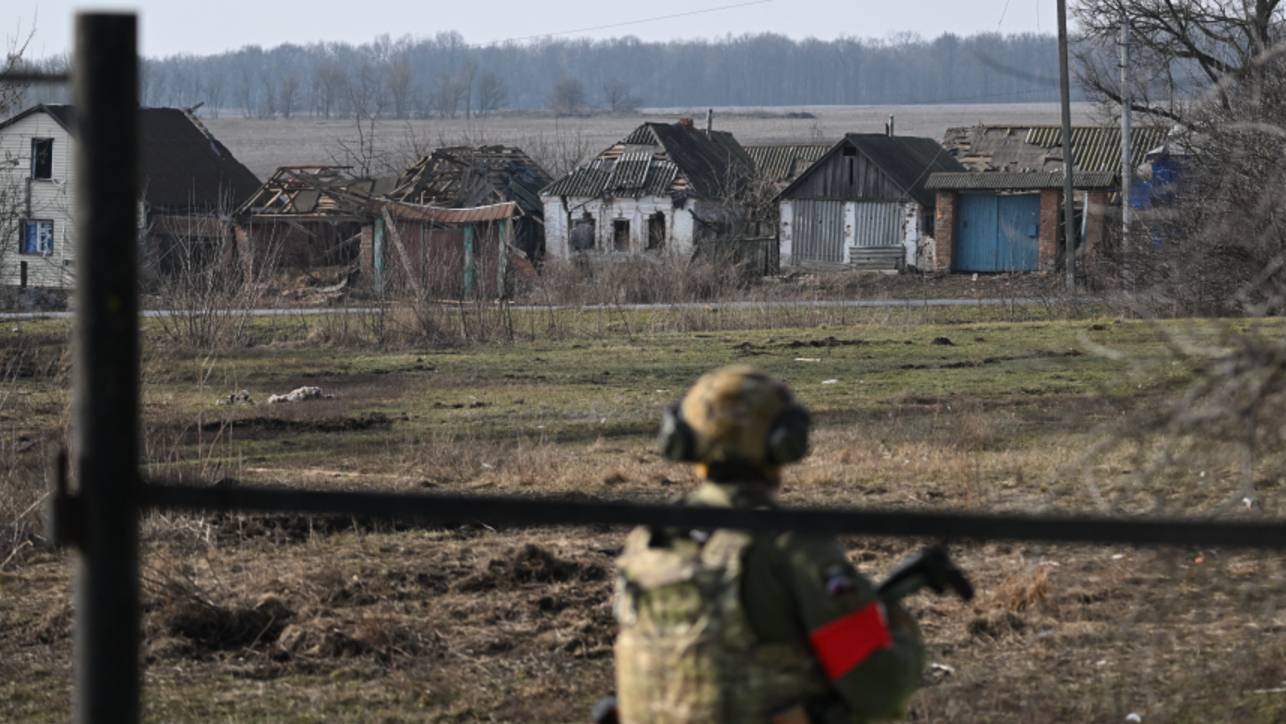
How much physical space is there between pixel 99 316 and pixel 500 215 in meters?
43.2

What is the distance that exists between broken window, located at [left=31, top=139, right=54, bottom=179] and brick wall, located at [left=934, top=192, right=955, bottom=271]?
28.3 meters

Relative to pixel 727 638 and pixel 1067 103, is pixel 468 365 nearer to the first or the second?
pixel 1067 103

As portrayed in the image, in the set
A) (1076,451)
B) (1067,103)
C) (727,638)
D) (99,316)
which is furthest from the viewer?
(1067,103)

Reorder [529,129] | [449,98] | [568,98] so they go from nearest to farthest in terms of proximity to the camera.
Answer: [529,129] → [449,98] → [568,98]

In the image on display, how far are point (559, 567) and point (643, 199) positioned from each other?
42604 mm

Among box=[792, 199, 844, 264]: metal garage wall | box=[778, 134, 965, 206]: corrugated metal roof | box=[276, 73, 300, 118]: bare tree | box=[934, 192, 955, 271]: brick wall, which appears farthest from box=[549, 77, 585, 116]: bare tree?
box=[934, 192, 955, 271]: brick wall

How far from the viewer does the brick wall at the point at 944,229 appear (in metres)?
47.8

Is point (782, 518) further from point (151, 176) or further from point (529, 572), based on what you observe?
point (151, 176)

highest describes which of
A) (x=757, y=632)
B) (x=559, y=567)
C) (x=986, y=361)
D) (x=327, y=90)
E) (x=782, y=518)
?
(x=327, y=90)

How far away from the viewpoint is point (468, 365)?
70.5ft

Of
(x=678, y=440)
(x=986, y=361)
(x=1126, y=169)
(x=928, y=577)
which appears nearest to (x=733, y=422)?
(x=678, y=440)

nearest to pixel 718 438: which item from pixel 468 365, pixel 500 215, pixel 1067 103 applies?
pixel 468 365

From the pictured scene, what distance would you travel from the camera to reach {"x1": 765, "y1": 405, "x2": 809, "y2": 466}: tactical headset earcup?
2559 mm

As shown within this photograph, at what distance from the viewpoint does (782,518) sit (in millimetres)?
2074
